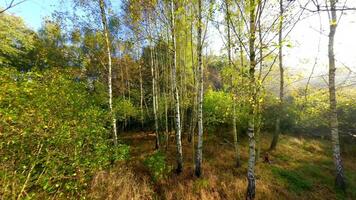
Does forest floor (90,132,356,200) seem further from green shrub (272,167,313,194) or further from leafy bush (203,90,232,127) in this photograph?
leafy bush (203,90,232,127)

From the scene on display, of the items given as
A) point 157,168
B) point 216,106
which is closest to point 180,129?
point 157,168

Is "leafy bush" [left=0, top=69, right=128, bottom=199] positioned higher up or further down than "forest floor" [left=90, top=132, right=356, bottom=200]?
higher up

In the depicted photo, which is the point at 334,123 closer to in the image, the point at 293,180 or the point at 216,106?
the point at 293,180

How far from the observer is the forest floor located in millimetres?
6035

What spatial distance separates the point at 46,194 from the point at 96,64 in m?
19.0

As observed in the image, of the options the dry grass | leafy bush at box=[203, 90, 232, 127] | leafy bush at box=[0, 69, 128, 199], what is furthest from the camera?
leafy bush at box=[203, 90, 232, 127]

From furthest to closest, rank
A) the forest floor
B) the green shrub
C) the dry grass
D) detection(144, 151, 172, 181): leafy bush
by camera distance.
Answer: the green shrub, detection(144, 151, 172, 181): leafy bush, the forest floor, the dry grass

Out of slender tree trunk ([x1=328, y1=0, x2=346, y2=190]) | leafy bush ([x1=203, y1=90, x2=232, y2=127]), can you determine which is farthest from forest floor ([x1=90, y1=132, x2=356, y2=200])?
leafy bush ([x1=203, y1=90, x2=232, y2=127])

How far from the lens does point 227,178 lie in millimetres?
8984

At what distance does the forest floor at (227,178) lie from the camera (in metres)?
6.04

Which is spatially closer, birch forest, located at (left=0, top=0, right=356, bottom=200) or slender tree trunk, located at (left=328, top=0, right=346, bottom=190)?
birch forest, located at (left=0, top=0, right=356, bottom=200)

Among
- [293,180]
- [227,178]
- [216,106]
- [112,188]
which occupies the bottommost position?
[293,180]

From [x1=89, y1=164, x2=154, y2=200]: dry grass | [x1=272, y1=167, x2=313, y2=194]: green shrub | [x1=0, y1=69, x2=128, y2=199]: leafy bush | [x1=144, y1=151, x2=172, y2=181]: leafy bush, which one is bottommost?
[x1=272, y1=167, x2=313, y2=194]: green shrub

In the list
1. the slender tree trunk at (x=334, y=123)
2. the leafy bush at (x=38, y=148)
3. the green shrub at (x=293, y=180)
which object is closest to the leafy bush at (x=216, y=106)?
the green shrub at (x=293, y=180)
